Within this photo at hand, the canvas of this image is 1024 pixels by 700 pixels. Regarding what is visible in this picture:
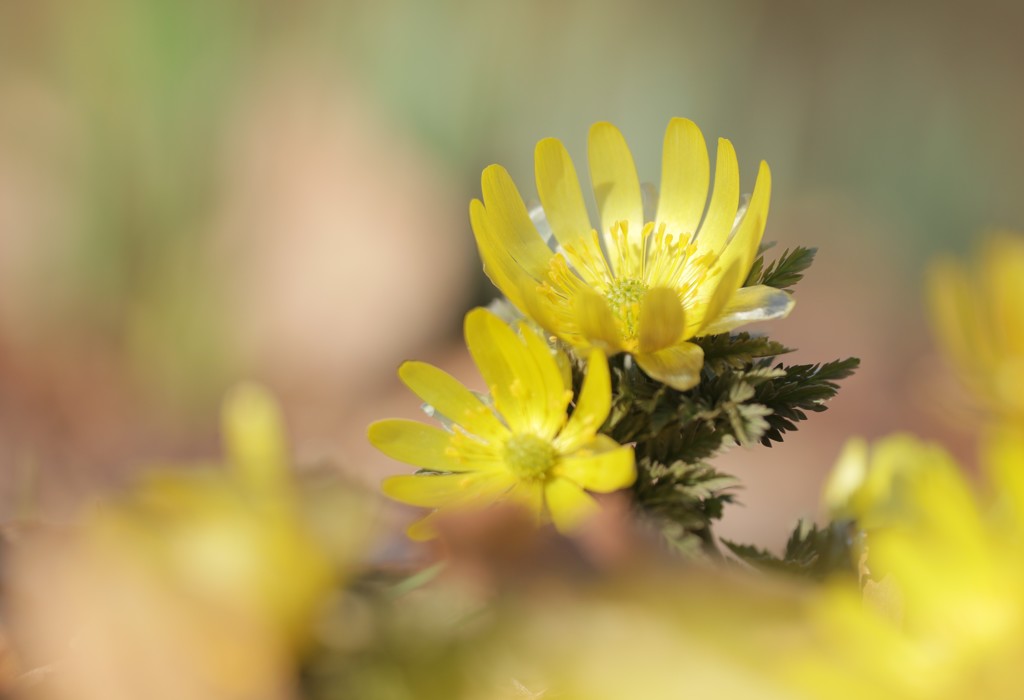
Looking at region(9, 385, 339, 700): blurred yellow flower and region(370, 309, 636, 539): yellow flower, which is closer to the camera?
region(9, 385, 339, 700): blurred yellow flower

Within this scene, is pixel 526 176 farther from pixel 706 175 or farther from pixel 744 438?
pixel 744 438

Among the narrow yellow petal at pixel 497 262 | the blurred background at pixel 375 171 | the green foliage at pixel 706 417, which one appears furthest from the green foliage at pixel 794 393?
the blurred background at pixel 375 171

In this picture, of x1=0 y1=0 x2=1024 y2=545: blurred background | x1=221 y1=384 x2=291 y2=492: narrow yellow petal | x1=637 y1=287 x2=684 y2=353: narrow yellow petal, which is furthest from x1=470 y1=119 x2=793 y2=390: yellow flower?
x1=0 y1=0 x2=1024 y2=545: blurred background

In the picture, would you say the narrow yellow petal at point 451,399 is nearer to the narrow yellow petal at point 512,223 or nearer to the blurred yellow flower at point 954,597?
the narrow yellow petal at point 512,223

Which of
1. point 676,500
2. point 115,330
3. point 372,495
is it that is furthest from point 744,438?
point 115,330

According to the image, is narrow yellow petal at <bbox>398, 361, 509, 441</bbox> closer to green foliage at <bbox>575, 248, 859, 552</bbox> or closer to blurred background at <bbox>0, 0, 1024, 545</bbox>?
green foliage at <bbox>575, 248, 859, 552</bbox>

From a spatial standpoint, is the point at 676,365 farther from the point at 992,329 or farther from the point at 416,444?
the point at 992,329
